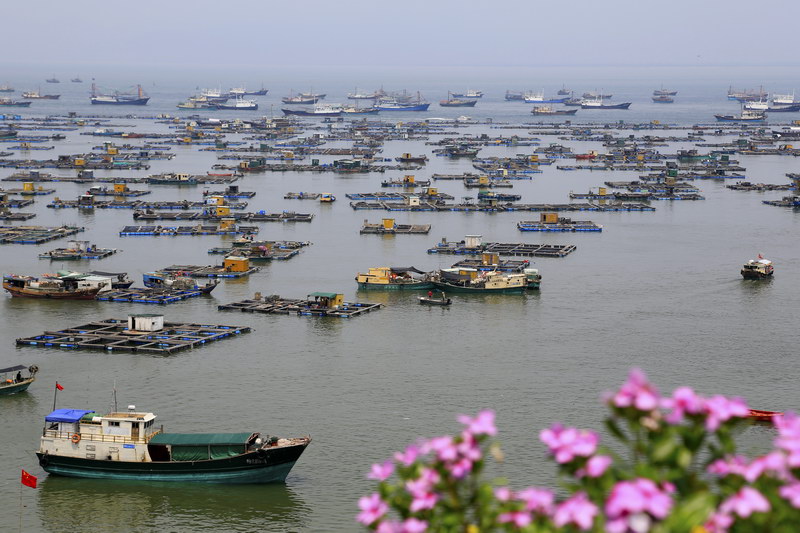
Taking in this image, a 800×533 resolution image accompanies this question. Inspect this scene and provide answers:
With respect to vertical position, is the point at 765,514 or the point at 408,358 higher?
the point at 765,514

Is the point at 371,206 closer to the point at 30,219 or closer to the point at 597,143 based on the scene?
the point at 30,219

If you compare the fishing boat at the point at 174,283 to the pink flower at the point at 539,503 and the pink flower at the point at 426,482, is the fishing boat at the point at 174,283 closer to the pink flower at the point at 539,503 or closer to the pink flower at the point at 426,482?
the pink flower at the point at 426,482

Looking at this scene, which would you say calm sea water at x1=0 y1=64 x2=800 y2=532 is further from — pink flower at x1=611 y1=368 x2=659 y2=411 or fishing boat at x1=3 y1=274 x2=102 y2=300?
pink flower at x1=611 y1=368 x2=659 y2=411

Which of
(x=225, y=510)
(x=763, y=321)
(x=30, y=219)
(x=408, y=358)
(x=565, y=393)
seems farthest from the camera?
(x=30, y=219)

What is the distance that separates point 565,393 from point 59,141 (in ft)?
251

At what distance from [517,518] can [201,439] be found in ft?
45.7

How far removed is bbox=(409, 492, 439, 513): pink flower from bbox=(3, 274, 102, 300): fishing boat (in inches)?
1171

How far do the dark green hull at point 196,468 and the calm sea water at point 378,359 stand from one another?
190 mm

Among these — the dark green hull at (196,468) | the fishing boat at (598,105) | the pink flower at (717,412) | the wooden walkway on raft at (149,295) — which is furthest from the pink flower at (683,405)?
the fishing boat at (598,105)

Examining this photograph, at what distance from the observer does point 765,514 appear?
502 cm

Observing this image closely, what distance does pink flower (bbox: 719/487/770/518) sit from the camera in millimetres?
4859

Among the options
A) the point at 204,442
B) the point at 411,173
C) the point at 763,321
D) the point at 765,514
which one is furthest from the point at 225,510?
the point at 411,173

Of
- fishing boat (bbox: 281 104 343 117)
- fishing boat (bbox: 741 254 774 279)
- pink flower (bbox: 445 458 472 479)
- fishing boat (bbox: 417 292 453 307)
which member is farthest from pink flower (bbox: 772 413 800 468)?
fishing boat (bbox: 281 104 343 117)

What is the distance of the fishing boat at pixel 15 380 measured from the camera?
23.9 meters
